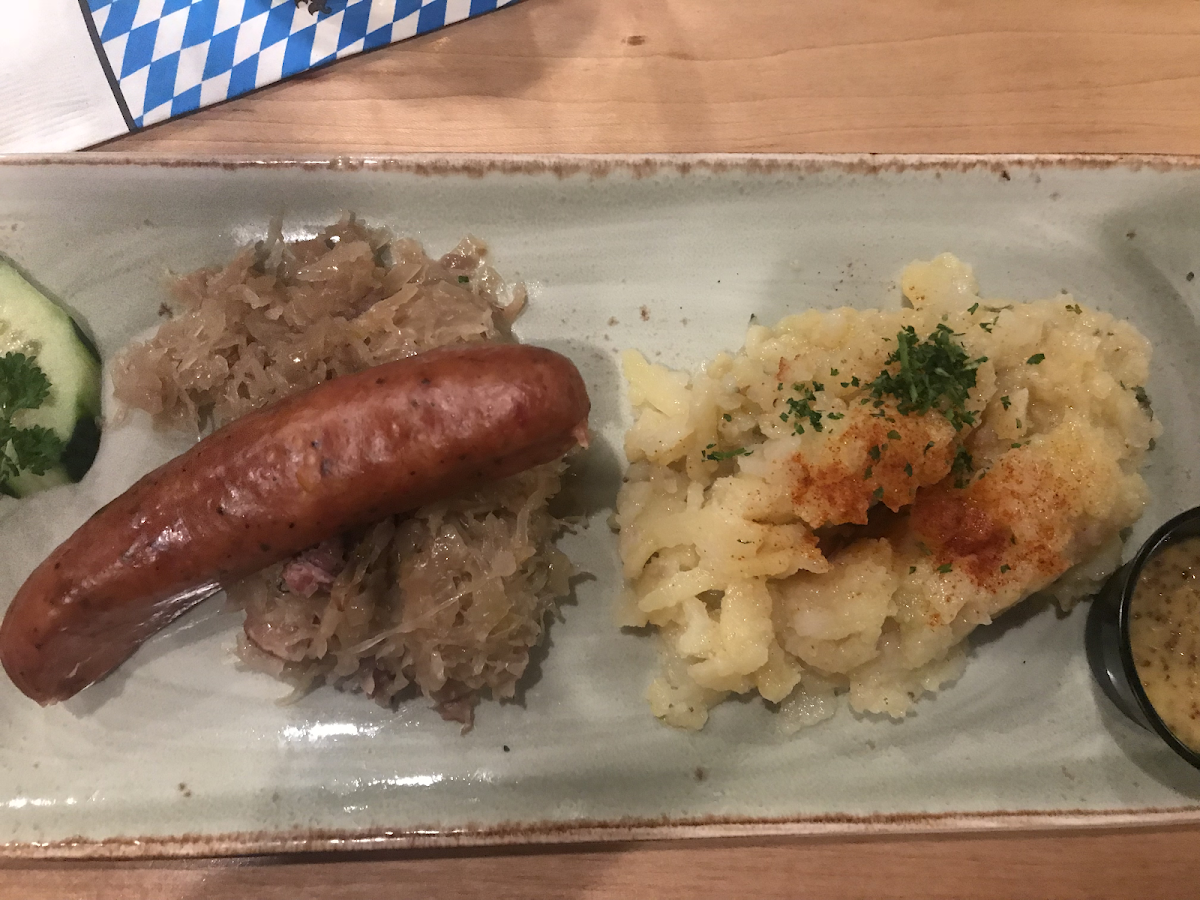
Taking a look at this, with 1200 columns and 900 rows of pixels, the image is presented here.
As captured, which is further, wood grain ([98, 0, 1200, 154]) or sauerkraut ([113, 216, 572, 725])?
wood grain ([98, 0, 1200, 154])

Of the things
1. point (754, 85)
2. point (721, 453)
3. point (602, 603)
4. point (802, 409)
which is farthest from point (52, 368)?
point (754, 85)

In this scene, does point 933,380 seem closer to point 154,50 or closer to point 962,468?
point 962,468

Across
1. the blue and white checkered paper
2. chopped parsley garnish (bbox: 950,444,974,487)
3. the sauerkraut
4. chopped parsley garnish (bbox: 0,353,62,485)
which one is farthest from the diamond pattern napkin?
chopped parsley garnish (bbox: 950,444,974,487)

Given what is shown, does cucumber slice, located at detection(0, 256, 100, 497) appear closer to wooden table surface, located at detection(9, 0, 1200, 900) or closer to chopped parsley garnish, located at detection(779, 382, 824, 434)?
wooden table surface, located at detection(9, 0, 1200, 900)

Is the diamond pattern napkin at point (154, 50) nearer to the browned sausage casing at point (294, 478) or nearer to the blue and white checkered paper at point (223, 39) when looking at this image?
the blue and white checkered paper at point (223, 39)

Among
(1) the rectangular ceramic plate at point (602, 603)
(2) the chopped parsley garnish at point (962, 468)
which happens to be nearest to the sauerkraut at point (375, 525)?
(1) the rectangular ceramic plate at point (602, 603)

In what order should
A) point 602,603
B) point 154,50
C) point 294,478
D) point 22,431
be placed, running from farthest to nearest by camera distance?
point 154,50 < point 602,603 < point 22,431 < point 294,478

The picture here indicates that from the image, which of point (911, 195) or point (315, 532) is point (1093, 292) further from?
point (315, 532)
